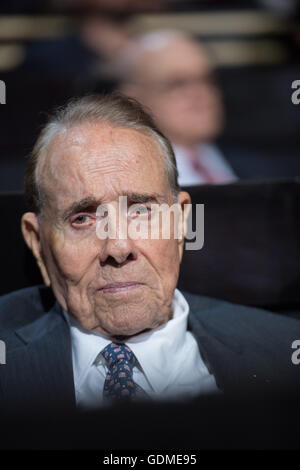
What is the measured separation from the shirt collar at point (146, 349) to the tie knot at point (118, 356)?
1 centimetres

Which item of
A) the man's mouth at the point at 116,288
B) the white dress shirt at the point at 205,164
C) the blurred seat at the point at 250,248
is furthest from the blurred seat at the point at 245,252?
the white dress shirt at the point at 205,164

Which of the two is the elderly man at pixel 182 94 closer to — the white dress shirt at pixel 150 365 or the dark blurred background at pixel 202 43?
the dark blurred background at pixel 202 43

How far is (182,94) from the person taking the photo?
2.27 meters

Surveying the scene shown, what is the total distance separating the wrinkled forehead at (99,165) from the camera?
3.46 feet

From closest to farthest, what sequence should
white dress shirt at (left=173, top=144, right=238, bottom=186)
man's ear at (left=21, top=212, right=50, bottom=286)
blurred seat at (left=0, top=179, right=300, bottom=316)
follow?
man's ear at (left=21, top=212, right=50, bottom=286)
blurred seat at (left=0, top=179, right=300, bottom=316)
white dress shirt at (left=173, top=144, right=238, bottom=186)

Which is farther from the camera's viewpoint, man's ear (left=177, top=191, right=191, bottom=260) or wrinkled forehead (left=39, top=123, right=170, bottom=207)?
man's ear (left=177, top=191, right=191, bottom=260)

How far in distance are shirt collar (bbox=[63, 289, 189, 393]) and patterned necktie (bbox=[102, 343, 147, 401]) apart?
2 centimetres

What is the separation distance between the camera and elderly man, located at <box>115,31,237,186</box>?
2.23 metres

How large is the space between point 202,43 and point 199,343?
207 cm

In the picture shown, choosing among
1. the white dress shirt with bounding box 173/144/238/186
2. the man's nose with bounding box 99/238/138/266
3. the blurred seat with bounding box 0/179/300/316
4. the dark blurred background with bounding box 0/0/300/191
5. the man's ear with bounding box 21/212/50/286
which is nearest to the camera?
the man's nose with bounding box 99/238/138/266

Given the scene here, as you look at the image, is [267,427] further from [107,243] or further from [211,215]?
[211,215]

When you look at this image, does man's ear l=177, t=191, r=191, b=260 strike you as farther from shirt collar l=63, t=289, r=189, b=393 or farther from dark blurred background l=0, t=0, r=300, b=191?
dark blurred background l=0, t=0, r=300, b=191

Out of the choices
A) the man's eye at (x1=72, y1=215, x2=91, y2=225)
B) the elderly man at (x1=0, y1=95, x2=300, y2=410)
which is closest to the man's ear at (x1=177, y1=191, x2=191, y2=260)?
the elderly man at (x1=0, y1=95, x2=300, y2=410)

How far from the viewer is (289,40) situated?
2.99 meters
